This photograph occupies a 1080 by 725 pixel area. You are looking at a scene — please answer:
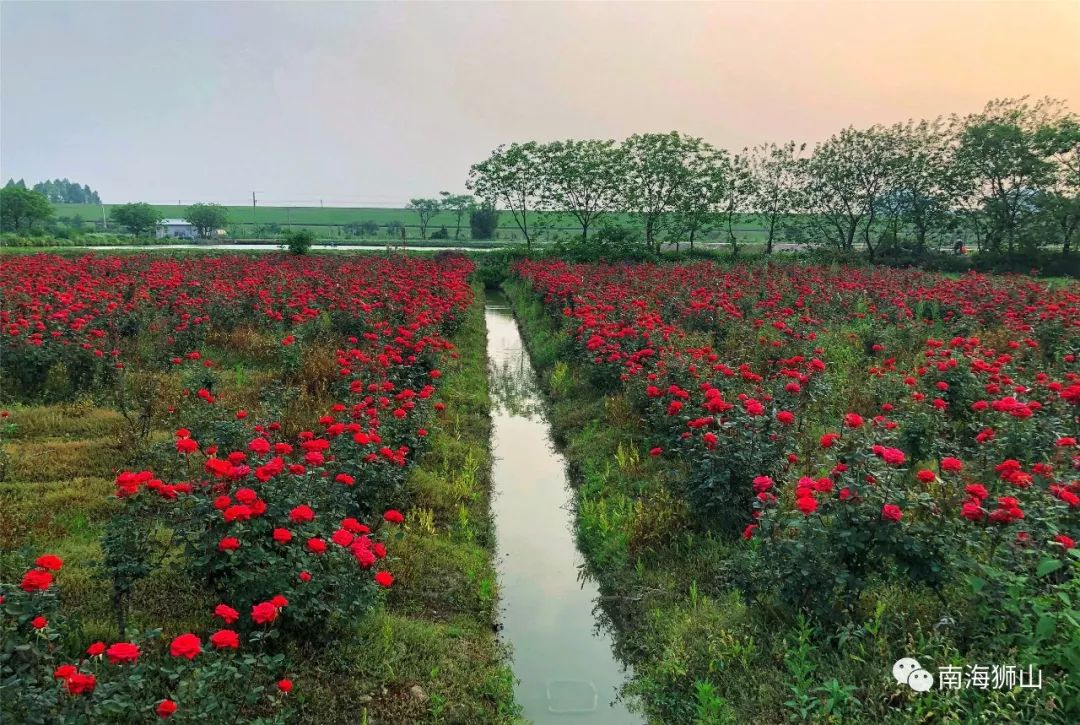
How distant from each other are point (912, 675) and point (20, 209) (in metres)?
67.1

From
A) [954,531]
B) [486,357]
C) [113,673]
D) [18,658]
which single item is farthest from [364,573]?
[486,357]

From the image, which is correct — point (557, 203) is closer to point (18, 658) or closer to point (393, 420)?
point (393, 420)

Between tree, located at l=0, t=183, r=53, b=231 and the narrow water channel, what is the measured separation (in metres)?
59.9

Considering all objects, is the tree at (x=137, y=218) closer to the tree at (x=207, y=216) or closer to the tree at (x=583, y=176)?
the tree at (x=207, y=216)

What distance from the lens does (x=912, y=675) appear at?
10.4 ft

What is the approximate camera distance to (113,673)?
312cm

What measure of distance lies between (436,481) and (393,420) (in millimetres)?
1018

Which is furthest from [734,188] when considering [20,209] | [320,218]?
[320,218]

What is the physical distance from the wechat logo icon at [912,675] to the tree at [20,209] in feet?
213

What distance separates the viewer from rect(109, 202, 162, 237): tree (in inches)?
2381

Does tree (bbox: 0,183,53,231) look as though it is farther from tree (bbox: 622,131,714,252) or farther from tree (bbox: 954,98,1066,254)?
tree (bbox: 954,98,1066,254)

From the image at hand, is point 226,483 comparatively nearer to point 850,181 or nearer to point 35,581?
point 35,581

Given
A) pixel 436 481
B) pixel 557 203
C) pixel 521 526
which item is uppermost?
pixel 557 203

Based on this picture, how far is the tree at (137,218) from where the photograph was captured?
6047 cm
